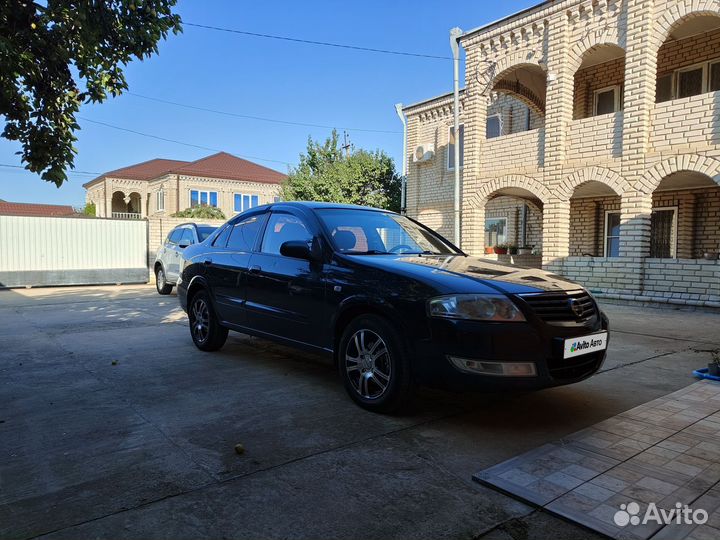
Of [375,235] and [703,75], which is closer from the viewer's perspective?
[375,235]

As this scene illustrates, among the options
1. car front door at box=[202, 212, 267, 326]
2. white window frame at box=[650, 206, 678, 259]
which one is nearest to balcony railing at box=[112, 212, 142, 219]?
white window frame at box=[650, 206, 678, 259]

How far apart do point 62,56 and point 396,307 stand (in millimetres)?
3639

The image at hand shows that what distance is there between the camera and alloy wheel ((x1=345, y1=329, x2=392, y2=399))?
372 cm

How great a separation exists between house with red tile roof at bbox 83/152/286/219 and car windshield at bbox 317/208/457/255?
3748cm

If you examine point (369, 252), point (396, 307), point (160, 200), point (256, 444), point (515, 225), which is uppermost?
point (160, 200)

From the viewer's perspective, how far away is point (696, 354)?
606cm

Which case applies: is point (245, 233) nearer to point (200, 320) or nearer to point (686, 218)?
point (200, 320)

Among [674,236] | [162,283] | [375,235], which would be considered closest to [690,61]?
[674,236]

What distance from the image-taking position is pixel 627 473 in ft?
9.30

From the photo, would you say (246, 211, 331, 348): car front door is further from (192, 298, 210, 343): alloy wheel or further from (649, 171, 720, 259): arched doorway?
(649, 171, 720, 259): arched doorway

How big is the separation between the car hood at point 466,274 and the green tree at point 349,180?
19203 millimetres

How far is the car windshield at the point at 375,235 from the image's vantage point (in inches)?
174

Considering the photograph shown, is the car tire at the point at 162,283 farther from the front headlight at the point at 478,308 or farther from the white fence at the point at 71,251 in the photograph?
the front headlight at the point at 478,308

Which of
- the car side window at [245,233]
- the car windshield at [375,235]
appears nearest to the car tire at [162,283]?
the car side window at [245,233]
